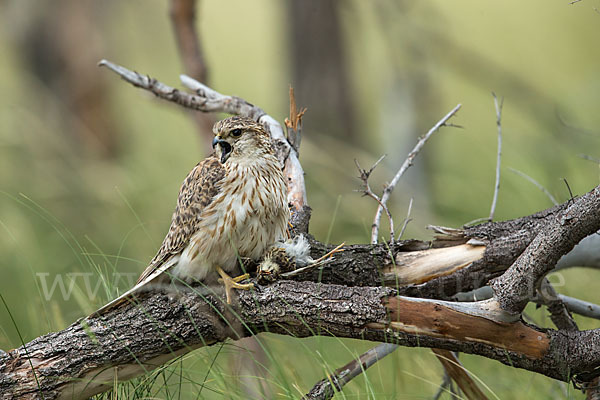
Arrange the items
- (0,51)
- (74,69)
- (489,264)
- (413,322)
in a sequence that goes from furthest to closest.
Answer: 1. (0,51)
2. (74,69)
3. (489,264)
4. (413,322)

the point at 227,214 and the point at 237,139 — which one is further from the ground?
the point at 237,139

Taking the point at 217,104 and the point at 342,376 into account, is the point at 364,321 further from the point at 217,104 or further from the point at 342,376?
the point at 217,104

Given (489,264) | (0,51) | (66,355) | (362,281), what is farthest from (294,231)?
(0,51)

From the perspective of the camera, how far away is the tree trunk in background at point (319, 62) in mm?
7316

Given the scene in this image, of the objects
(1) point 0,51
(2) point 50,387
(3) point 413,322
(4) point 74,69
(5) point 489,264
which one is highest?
(1) point 0,51

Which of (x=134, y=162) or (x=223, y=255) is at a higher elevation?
(x=134, y=162)

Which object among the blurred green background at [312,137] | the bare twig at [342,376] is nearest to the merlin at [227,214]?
the bare twig at [342,376]

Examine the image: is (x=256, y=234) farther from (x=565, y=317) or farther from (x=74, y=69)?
(x=74, y=69)

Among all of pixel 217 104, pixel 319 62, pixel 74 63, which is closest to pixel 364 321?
pixel 217 104

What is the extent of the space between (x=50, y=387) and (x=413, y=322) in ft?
4.29

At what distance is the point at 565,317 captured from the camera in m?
2.47

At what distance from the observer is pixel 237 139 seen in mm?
2709

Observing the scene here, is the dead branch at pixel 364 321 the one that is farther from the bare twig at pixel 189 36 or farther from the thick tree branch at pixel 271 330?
the bare twig at pixel 189 36

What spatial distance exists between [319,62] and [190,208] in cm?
511
